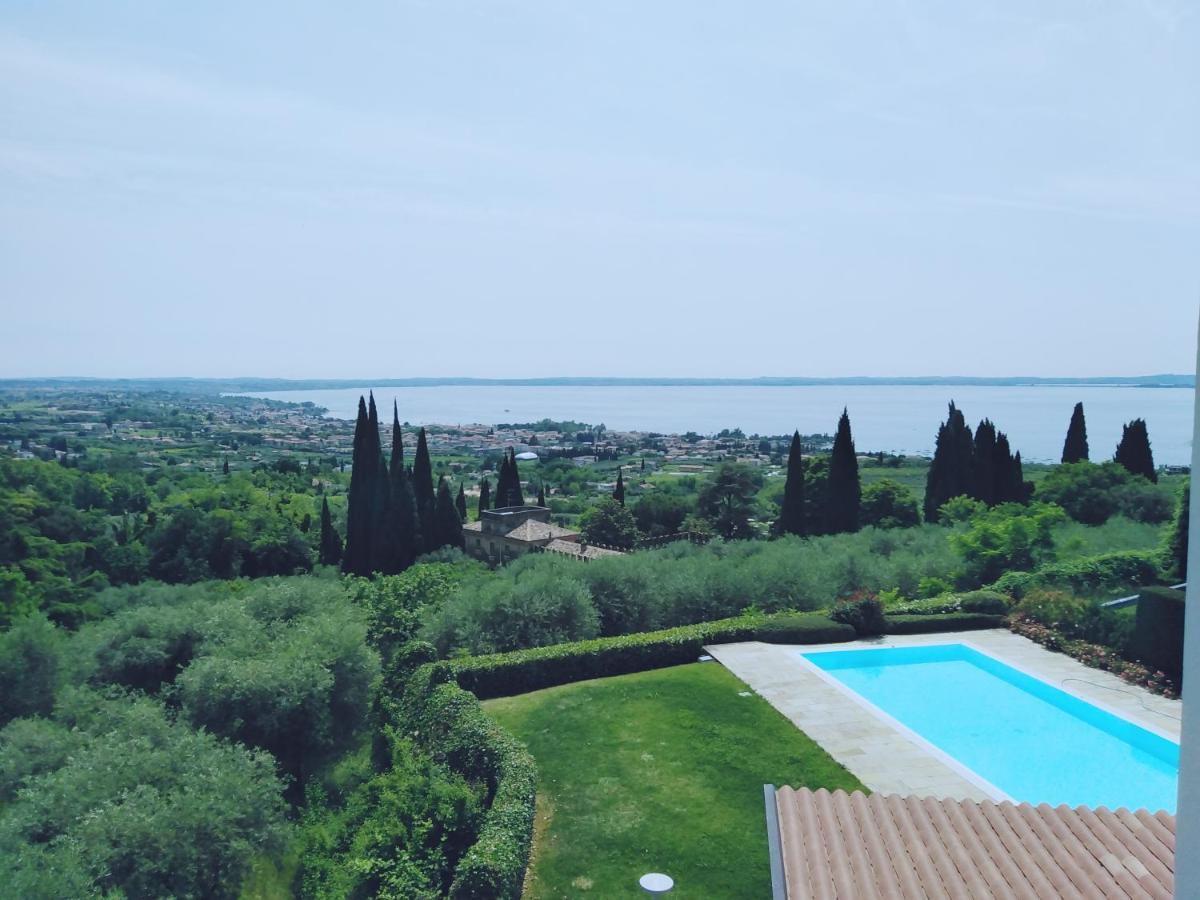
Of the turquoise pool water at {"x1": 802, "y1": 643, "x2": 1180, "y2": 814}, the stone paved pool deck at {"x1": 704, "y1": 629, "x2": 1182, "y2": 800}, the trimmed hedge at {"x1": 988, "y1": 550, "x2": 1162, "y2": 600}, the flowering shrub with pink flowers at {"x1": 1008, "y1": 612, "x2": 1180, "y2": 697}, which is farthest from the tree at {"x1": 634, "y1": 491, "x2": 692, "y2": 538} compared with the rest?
the turquoise pool water at {"x1": 802, "y1": 643, "x2": 1180, "y2": 814}

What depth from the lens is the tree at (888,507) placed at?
34.6m

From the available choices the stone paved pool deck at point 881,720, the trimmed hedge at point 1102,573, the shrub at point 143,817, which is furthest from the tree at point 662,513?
the shrub at point 143,817

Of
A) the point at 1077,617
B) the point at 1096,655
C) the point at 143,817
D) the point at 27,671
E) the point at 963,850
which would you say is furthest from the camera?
the point at 27,671

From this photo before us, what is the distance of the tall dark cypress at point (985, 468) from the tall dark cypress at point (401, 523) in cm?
2355

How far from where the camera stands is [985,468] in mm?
31984

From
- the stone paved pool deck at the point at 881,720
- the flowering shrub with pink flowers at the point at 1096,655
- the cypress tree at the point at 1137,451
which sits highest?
the cypress tree at the point at 1137,451

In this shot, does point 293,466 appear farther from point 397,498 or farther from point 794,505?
point 794,505

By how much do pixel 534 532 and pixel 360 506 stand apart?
8423 millimetres

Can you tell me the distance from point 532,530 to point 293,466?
50577mm

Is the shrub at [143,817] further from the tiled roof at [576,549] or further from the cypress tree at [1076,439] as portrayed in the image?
the cypress tree at [1076,439]

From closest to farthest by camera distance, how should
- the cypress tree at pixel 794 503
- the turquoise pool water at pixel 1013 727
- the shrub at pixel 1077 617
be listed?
the turquoise pool water at pixel 1013 727 < the shrub at pixel 1077 617 < the cypress tree at pixel 794 503

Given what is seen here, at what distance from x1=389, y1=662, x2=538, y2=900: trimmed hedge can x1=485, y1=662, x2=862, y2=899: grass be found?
40 centimetres

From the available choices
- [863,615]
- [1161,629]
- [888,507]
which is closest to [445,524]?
[888,507]

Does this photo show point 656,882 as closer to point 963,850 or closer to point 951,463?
point 963,850
